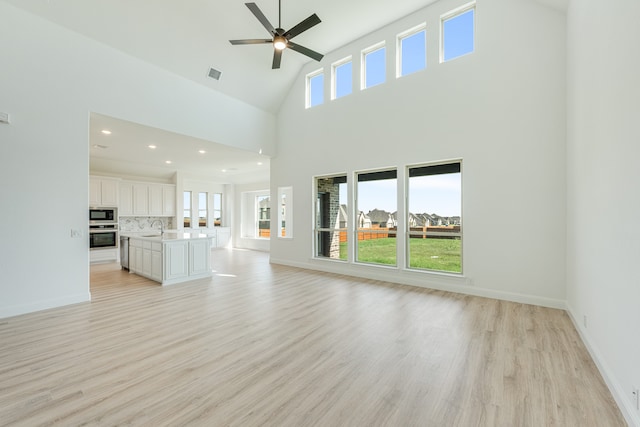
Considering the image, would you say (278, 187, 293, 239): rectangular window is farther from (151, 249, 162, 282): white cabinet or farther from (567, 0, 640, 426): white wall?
(567, 0, 640, 426): white wall

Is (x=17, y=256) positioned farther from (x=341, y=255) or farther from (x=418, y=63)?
(x=418, y=63)

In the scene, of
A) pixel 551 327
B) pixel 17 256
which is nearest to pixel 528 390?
pixel 551 327

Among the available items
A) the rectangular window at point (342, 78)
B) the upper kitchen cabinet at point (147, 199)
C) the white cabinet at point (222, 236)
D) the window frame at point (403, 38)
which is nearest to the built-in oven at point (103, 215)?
the upper kitchen cabinet at point (147, 199)

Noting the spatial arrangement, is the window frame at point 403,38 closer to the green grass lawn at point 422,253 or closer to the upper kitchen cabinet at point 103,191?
the green grass lawn at point 422,253

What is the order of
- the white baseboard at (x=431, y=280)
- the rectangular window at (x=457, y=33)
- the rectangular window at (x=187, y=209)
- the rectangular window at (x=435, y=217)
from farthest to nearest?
the rectangular window at (x=187, y=209), the rectangular window at (x=435, y=217), the rectangular window at (x=457, y=33), the white baseboard at (x=431, y=280)

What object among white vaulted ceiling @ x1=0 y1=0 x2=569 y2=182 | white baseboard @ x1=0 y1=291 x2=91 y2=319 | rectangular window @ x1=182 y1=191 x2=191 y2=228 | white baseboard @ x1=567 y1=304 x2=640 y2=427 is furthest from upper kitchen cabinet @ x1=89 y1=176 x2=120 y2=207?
white baseboard @ x1=567 y1=304 x2=640 y2=427

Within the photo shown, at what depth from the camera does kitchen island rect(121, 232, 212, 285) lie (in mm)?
5074

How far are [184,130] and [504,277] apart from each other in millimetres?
6261

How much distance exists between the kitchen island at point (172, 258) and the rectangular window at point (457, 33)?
5925mm

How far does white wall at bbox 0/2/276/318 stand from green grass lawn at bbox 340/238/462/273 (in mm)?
4983

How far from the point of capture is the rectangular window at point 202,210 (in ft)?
34.8

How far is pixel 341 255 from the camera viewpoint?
6.26 metres

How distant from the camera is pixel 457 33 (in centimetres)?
470

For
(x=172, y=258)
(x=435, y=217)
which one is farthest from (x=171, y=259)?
(x=435, y=217)
